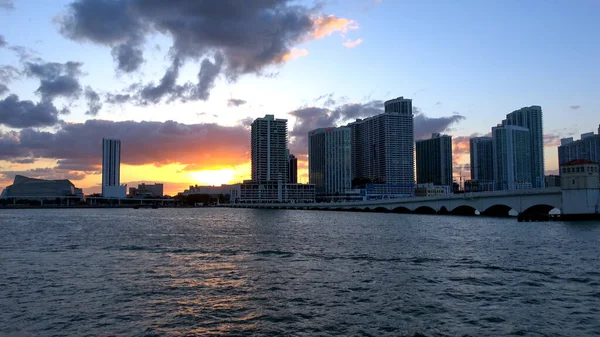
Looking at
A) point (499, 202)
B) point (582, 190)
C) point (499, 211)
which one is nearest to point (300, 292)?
point (582, 190)

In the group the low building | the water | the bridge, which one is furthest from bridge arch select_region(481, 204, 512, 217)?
the water

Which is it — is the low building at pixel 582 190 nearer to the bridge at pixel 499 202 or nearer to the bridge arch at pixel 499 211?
the bridge at pixel 499 202

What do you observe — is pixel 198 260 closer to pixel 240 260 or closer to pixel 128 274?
pixel 240 260

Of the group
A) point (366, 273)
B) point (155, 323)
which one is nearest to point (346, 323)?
point (155, 323)

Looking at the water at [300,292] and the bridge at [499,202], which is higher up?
the bridge at [499,202]

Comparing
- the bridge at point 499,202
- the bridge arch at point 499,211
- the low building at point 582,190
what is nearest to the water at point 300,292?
the low building at point 582,190

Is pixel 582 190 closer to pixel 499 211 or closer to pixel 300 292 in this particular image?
pixel 499 211

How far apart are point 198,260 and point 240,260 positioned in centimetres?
442

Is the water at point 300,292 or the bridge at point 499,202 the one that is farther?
the bridge at point 499,202

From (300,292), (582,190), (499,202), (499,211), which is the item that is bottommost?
(300,292)

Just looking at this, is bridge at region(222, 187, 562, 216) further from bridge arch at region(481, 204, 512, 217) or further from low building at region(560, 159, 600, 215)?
low building at region(560, 159, 600, 215)

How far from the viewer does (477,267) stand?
40875 mm

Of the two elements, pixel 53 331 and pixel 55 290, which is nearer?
pixel 53 331

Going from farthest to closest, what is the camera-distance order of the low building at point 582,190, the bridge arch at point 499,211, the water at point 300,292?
the bridge arch at point 499,211
the low building at point 582,190
the water at point 300,292
